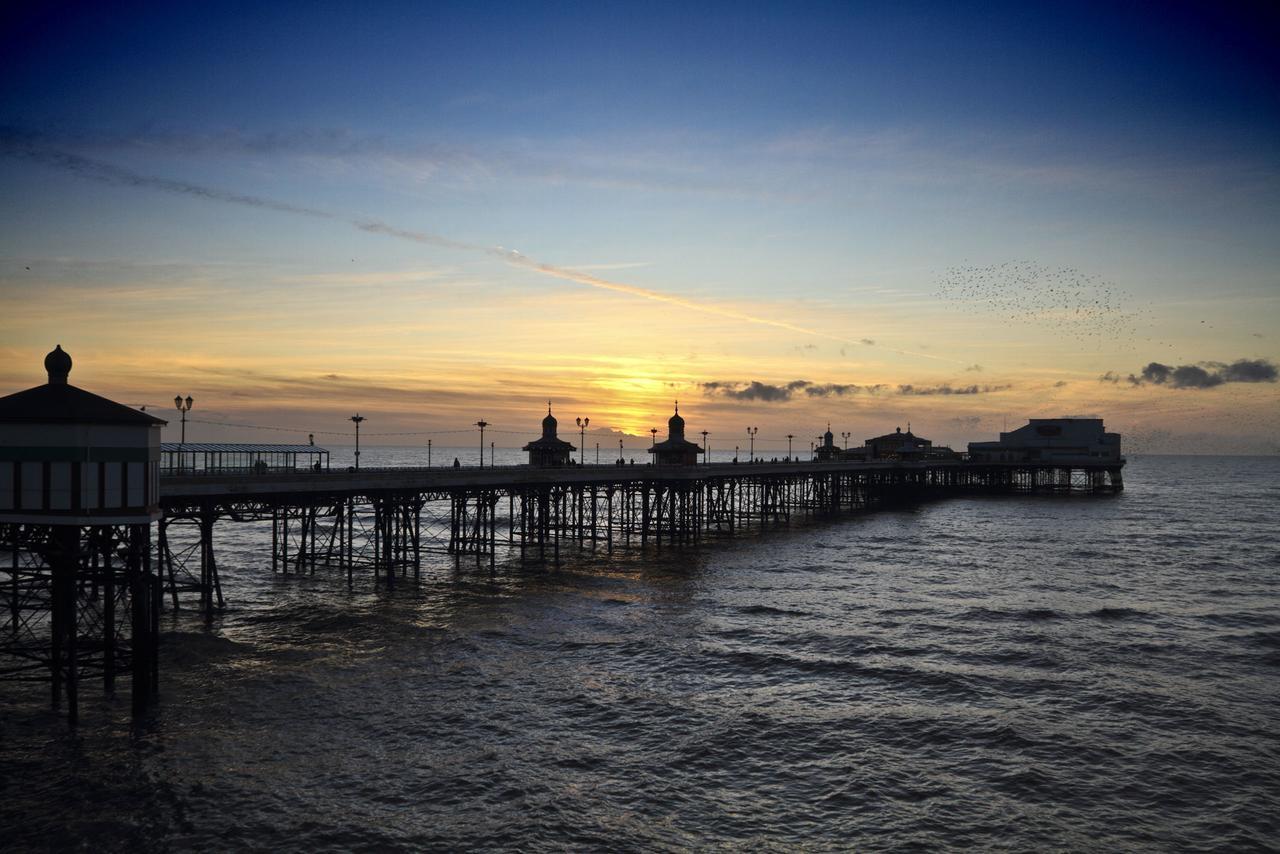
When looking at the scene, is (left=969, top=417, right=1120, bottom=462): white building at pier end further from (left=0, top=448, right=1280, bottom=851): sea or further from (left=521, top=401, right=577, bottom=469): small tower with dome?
(left=0, top=448, right=1280, bottom=851): sea

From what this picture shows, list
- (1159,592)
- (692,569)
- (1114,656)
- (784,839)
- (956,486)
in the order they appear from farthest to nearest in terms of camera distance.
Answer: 1. (956,486)
2. (692,569)
3. (1159,592)
4. (1114,656)
5. (784,839)

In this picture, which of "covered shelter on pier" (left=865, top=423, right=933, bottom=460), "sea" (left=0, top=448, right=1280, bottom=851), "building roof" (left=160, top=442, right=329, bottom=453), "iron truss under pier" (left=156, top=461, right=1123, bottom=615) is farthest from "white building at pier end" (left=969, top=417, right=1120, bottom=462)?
"building roof" (left=160, top=442, right=329, bottom=453)

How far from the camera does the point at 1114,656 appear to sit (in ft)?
112

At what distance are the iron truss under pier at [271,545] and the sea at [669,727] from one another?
6.20 ft

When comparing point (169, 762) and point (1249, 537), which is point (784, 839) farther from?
point (1249, 537)

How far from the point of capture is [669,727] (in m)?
25.1

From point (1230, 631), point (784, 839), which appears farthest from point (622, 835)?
point (1230, 631)

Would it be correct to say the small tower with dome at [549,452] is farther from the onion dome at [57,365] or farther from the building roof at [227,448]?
the onion dome at [57,365]

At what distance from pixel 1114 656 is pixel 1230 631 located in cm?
963

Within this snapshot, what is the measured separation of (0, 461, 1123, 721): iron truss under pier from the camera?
25.1 meters

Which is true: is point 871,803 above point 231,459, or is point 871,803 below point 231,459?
below

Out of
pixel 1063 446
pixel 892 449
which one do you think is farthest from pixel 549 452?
pixel 1063 446

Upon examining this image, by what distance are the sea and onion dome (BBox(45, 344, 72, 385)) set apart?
9951 mm

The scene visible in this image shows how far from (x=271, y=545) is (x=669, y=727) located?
52553mm
